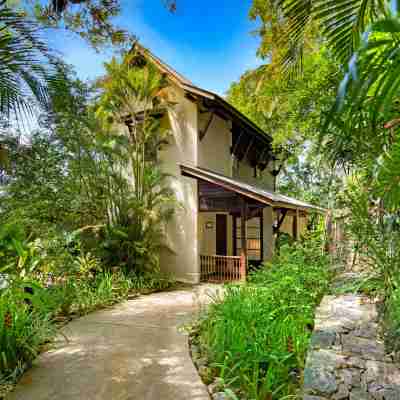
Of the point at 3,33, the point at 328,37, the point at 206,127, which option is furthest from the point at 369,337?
the point at 206,127

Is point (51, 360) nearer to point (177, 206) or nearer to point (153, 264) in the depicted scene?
point (153, 264)

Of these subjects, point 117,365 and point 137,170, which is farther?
point 137,170

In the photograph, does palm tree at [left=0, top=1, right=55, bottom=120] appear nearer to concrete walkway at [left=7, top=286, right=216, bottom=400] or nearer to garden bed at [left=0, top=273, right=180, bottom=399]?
garden bed at [left=0, top=273, right=180, bottom=399]

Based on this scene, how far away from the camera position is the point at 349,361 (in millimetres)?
3262

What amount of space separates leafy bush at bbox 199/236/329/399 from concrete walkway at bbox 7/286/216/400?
1.39ft

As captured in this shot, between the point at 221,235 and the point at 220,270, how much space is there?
310cm

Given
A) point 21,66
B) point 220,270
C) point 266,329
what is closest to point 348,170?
point 266,329

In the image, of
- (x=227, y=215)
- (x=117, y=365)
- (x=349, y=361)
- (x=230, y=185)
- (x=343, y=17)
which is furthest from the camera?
(x=227, y=215)

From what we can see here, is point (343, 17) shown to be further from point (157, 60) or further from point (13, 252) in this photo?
point (157, 60)

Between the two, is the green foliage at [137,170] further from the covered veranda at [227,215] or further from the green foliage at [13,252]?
the green foliage at [13,252]

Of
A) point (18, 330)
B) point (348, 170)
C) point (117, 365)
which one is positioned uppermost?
point (348, 170)

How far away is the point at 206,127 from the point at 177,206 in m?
3.00

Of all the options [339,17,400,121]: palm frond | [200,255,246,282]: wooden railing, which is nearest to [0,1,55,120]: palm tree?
[339,17,400,121]: palm frond

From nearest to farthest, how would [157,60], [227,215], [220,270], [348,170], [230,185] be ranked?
[348,170] < [230,185] < [157,60] < [220,270] < [227,215]
